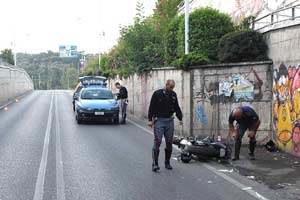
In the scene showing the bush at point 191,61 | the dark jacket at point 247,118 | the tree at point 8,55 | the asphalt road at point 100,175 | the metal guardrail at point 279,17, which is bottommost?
the asphalt road at point 100,175

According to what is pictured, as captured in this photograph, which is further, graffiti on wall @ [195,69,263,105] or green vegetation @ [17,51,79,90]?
green vegetation @ [17,51,79,90]

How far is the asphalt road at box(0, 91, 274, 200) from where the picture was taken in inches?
287

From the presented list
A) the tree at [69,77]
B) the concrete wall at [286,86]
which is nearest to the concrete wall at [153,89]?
the concrete wall at [286,86]

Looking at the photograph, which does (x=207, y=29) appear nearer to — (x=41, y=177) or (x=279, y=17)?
(x=279, y=17)

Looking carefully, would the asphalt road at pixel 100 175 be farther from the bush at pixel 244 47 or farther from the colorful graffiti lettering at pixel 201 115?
the bush at pixel 244 47

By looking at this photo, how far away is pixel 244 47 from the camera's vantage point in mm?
13555

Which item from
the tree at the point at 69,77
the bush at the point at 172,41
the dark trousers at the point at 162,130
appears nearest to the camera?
the dark trousers at the point at 162,130

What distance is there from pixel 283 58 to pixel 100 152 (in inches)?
200

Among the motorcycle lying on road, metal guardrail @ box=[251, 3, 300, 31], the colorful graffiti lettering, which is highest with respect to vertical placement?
metal guardrail @ box=[251, 3, 300, 31]

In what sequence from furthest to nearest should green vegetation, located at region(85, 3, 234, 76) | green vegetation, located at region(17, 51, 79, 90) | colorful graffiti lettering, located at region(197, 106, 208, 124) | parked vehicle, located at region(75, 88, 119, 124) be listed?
green vegetation, located at region(17, 51, 79, 90)
parked vehicle, located at region(75, 88, 119, 124)
green vegetation, located at region(85, 3, 234, 76)
colorful graffiti lettering, located at region(197, 106, 208, 124)

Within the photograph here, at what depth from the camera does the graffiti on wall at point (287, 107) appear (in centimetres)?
1090

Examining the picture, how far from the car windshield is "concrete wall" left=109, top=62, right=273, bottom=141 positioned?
5383mm

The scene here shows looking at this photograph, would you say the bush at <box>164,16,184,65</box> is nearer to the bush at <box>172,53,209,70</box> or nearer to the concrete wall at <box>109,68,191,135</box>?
the concrete wall at <box>109,68,191,135</box>

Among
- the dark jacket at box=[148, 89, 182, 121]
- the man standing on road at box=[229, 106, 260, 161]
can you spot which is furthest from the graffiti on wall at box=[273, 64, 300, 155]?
the dark jacket at box=[148, 89, 182, 121]
